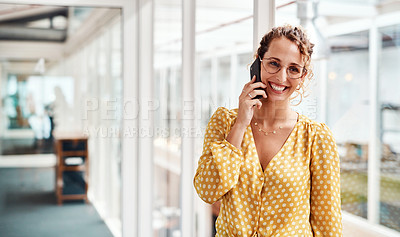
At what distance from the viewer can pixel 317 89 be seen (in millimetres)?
1666

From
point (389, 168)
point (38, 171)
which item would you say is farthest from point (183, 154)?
point (389, 168)

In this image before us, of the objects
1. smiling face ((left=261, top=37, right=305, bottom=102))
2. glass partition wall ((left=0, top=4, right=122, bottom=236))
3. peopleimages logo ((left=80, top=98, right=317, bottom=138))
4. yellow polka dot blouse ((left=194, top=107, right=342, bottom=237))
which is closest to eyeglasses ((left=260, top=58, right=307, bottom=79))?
smiling face ((left=261, top=37, right=305, bottom=102))

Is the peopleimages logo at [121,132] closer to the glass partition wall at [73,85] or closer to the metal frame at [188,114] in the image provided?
the glass partition wall at [73,85]

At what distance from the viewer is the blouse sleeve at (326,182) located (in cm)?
143

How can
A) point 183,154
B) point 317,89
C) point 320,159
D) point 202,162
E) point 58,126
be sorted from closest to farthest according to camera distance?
1. point 320,159
2. point 202,162
3. point 317,89
4. point 183,154
5. point 58,126

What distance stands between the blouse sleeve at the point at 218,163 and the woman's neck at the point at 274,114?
0.11m

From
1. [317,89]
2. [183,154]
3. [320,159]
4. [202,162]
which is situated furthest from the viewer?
[183,154]

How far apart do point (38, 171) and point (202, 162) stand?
257 centimetres

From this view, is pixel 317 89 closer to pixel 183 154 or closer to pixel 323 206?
pixel 323 206

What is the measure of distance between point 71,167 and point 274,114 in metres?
2.71

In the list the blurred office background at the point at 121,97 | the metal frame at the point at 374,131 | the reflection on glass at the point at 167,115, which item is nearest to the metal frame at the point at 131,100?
the blurred office background at the point at 121,97

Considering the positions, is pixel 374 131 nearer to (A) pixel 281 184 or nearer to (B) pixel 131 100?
(A) pixel 281 184

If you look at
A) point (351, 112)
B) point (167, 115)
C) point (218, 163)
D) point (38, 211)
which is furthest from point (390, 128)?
point (38, 211)

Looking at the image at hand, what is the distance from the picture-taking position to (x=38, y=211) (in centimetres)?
383
